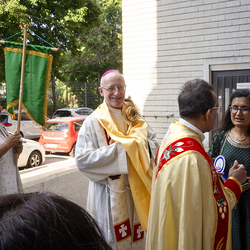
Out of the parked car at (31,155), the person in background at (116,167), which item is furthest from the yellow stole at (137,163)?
the parked car at (31,155)

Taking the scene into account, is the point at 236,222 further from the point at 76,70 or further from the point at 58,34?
the point at 76,70

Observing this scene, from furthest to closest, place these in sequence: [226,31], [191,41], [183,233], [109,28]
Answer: [109,28], [191,41], [226,31], [183,233]

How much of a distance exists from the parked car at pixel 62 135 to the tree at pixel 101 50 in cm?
1382

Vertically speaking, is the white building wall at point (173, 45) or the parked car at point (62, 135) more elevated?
the white building wall at point (173, 45)

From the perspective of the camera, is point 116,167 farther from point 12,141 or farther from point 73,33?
point 73,33

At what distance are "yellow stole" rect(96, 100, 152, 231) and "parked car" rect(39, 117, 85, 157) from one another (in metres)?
7.64

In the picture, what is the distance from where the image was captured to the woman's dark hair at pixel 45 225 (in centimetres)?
55

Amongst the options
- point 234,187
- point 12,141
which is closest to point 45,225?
point 234,187

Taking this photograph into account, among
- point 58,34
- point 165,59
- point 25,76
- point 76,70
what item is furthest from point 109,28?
point 25,76

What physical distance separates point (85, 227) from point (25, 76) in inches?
107

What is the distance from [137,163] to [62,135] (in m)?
8.09

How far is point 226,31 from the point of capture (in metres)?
5.71

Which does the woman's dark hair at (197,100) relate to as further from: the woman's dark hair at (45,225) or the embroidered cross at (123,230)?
the embroidered cross at (123,230)

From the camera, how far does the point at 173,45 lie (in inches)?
251
